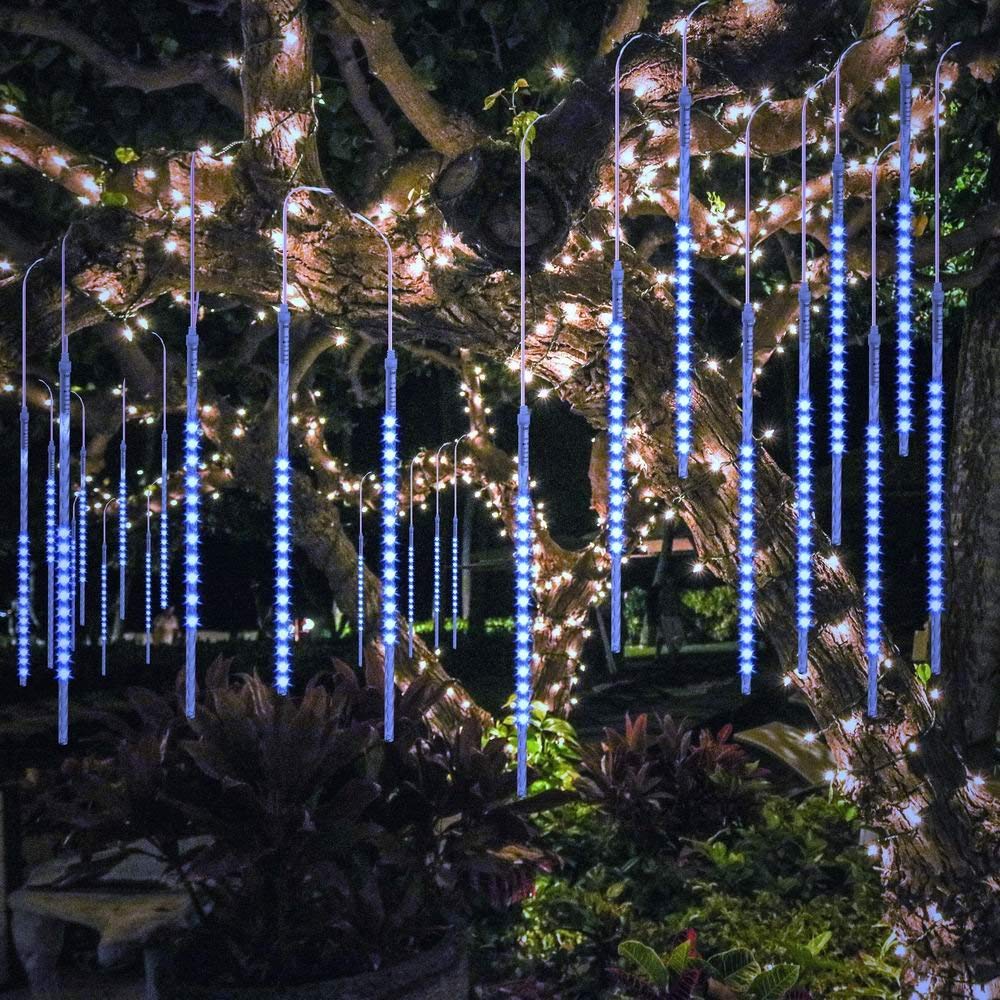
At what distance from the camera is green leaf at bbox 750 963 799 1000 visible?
4.18m

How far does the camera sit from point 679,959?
4.28 m

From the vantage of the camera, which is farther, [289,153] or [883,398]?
[883,398]

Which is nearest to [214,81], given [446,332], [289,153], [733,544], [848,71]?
[289,153]

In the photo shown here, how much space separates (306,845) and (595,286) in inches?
96.0

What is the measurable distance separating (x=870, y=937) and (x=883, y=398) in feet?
34.8

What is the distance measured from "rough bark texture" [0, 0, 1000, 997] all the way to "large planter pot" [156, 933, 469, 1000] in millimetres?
1713

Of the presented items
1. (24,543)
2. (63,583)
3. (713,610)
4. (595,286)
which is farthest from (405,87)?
(713,610)

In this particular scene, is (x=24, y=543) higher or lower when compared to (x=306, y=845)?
higher

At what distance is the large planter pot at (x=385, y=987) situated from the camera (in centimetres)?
390

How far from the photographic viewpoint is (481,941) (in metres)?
5.29

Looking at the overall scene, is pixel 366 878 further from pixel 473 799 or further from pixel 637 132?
pixel 637 132

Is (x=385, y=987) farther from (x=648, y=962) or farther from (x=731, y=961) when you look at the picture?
(x=731, y=961)

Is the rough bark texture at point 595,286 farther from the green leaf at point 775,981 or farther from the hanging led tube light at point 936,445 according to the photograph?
the hanging led tube light at point 936,445

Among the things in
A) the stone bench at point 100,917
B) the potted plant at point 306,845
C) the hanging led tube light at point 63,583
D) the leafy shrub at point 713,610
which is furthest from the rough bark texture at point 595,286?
the leafy shrub at point 713,610
